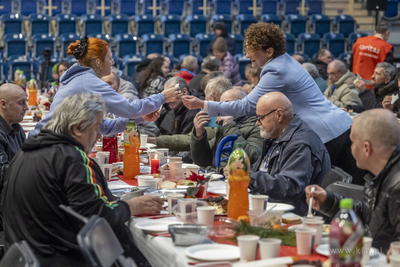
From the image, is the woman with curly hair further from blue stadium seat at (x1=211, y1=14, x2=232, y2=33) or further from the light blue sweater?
blue stadium seat at (x1=211, y1=14, x2=232, y2=33)

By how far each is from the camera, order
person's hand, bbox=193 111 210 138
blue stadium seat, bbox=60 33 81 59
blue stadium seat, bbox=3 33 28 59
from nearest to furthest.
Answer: person's hand, bbox=193 111 210 138 → blue stadium seat, bbox=3 33 28 59 → blue stadium seat, bbox=60 33 81 59

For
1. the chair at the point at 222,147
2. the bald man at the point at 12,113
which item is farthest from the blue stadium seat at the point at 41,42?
the chair at the point at 222,147

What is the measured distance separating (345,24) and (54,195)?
11.9 metres

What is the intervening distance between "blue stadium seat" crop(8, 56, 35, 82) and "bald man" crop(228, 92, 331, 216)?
8604mm

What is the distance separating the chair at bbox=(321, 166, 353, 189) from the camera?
2.54 meters

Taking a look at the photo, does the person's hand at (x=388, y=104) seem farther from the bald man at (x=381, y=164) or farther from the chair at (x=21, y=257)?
the chair at (x=21, y=257)

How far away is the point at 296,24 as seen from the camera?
1255 centimetres

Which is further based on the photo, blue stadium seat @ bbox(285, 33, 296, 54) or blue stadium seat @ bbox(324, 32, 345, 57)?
blue stadium seat @ bbox(324, 32, 345, 57)

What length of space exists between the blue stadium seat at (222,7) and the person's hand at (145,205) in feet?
36.9

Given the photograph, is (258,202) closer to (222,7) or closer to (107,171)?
(107,171)

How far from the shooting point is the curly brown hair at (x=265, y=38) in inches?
139

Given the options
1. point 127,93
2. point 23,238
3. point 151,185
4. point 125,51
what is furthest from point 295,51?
point 23,238

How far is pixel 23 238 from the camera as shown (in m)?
1.97

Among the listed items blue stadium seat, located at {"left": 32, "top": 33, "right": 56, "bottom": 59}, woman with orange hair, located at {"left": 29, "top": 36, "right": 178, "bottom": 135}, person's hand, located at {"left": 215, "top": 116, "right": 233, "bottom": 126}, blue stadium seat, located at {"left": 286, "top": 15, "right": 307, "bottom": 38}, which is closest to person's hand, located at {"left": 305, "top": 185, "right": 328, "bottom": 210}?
woman with orange hair, located at {"left": 29, "top": 36, "right": 178, "bottom": 135}
